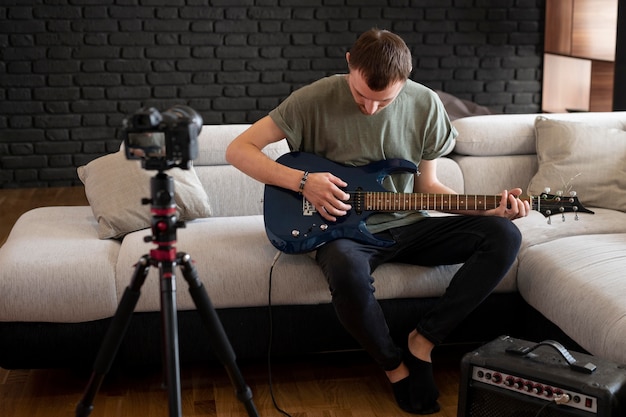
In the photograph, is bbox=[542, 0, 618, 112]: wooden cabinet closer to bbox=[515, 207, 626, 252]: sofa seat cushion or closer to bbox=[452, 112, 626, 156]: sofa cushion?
bbox=[452, 112, 626, 156]: sofa cushion

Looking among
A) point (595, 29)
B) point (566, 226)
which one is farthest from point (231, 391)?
point (595, 29)

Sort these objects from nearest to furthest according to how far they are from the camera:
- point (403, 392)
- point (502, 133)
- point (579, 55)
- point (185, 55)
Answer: point (403, 392) < point (502, 133) < point (579, 55) < point (185, 55)

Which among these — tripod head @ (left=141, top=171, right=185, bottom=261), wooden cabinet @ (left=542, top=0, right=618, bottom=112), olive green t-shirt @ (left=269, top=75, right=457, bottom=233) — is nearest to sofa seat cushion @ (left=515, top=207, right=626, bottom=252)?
olive green t-shirt @ (left=269, top=75, right=457, bottom=233)

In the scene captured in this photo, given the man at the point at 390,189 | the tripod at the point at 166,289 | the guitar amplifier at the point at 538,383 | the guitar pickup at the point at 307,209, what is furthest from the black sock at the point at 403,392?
the tripod at the point at 166,289

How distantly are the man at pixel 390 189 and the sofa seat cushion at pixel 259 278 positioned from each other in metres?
0.06

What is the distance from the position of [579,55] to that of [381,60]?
11.0 feet

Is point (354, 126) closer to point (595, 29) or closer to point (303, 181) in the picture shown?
point (303, 181)

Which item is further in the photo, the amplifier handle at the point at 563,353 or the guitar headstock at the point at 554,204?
the guitar headstock at the point at 554,204

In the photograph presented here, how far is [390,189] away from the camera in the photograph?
8.63 ft

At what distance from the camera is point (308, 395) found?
260 cm

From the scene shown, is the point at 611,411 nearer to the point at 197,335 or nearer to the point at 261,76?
the point at 197,335

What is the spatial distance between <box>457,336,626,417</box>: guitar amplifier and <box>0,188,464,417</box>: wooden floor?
35 centimetres

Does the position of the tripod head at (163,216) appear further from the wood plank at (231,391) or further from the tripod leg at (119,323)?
Result: the wood plank at (231,391)

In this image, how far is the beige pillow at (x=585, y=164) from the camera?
123 inches
